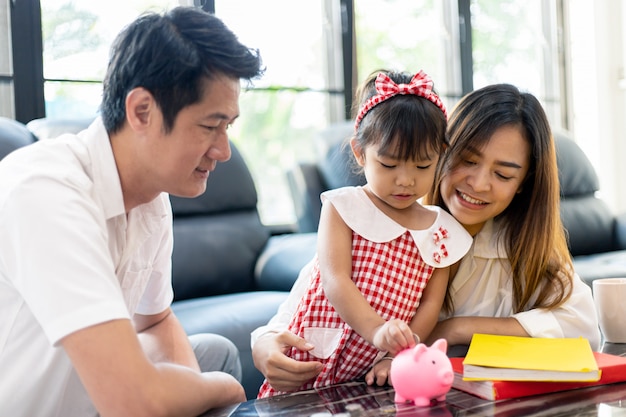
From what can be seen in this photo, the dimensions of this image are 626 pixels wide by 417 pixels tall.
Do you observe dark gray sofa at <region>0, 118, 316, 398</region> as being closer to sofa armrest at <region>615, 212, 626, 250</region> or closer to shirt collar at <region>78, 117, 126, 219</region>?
shirt collar at <region>78, 117, 126, 219</region>

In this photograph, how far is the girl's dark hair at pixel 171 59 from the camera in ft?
3.42

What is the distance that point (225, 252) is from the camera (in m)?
2.53

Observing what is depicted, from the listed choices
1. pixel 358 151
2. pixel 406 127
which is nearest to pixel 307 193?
pixel 358 151

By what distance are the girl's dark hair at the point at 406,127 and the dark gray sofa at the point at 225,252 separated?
93 cm

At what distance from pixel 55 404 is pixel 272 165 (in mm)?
2603

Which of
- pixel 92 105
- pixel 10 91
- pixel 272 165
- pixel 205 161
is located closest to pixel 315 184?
pixel 272 165

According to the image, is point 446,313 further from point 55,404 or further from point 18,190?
point 18,190

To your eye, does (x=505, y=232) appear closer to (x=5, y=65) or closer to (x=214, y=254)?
(x=214, y=254)

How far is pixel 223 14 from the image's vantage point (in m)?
3.40

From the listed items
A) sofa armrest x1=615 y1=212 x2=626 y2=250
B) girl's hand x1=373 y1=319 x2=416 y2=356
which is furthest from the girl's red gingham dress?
sofa armrest x1=615 y1=212 x2=626 y2=250

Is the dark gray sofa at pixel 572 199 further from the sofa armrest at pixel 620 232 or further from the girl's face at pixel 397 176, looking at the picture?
the girl's face at pixel 397 176

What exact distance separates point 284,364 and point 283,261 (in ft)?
4.06

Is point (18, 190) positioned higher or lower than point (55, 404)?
higher

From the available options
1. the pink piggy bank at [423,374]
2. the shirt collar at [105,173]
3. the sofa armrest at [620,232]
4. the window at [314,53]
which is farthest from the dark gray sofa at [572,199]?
the pink piggy bank at [423,374]
